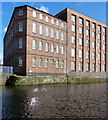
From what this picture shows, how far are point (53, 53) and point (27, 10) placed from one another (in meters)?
11.3

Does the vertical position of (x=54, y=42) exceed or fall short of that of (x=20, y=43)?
it exceeds it

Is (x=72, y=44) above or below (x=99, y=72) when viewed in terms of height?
above

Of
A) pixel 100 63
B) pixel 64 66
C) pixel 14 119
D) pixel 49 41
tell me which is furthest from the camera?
pixel 100 63

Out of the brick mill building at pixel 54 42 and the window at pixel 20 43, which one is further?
the window at pixel 20 43

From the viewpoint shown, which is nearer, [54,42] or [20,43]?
[20,43]

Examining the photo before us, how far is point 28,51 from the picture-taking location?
28.6 metres

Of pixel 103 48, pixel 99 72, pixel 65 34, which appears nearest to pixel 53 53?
pixel 65 34

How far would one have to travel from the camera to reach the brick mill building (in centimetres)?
2922

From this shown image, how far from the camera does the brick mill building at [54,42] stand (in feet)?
95.9

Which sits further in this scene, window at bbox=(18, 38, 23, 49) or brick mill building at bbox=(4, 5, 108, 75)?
window at bbox=(18, 38, 23, 49)

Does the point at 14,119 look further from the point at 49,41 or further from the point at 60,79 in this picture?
the point at 49,41

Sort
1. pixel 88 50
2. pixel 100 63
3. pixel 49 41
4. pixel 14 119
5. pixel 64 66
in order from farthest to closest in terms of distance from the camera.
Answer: pixel 100 63, pixel 88 50, pixel 64 66, pixel 49 41, pixel 14 119

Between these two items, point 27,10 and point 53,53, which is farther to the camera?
point 53,53

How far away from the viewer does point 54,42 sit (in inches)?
1347
